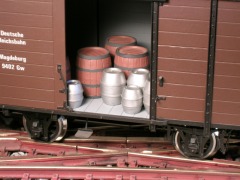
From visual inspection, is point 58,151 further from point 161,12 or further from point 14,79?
point 161,12

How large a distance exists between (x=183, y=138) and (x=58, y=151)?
7.34ft

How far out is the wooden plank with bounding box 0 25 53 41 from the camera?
1012 centimetres

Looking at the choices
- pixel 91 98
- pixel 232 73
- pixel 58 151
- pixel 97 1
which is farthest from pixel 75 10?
pixel 232 73

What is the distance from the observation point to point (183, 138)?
1037cm

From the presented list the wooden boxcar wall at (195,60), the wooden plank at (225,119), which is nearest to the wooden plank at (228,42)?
the wooden boxcar wall at (195,60)

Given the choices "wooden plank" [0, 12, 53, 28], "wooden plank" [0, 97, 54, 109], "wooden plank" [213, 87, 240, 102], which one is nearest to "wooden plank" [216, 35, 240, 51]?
"wooden plank" [213, 87, 240, 102]

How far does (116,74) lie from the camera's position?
10.6 m

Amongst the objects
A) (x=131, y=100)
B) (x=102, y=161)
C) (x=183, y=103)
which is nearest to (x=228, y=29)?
(x=183, y=103)

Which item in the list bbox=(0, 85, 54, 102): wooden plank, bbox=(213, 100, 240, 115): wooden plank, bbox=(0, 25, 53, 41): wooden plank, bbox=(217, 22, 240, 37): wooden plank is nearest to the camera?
bbox=(217, 22, 240, 37): wooden plank

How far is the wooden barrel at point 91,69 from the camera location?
10906 millimetres

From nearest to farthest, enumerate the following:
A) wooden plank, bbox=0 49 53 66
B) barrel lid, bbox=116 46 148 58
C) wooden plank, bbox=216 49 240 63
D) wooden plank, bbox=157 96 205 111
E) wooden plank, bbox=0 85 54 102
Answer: wooden plank, bbox=216 49 240 63
wooden plank, bbox=157 96 205 111
wooden plank, bbox=0 49 53 66
wooden plank, bbox=0 85 54 102
barrel lid, bbox=116 46 148 58

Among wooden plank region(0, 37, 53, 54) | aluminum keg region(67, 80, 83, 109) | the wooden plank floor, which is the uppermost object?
wooden plank region(0, 37, 53, 54)

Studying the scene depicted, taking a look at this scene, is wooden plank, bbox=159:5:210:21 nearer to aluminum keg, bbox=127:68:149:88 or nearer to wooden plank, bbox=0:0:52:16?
aluminum keg, bbox=127:68:149:88

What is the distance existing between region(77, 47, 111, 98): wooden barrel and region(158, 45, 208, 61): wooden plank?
1.61 meters
